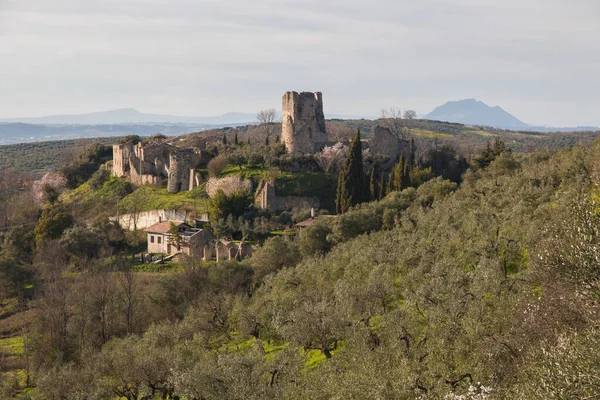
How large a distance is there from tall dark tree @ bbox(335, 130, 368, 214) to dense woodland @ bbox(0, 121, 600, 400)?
127mm

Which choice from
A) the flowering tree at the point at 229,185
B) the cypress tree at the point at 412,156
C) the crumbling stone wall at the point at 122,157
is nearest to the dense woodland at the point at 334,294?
the flowering tree at the point at 229,185

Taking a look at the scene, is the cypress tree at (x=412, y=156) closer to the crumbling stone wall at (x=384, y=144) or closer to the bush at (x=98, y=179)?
the crumbling stone wall at (x=384, y=144)

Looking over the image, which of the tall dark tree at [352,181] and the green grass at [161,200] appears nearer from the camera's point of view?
the tall dark tree at [352,181]

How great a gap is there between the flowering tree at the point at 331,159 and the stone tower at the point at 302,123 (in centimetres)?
259

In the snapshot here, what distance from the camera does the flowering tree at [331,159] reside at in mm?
53800

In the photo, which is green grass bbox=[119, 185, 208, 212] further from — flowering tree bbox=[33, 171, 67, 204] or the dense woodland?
flowering tree bbox=[33, 171, 67, 204]

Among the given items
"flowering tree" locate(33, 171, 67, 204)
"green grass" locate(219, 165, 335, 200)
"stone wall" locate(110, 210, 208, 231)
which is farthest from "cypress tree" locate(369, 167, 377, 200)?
"flowering tree" locate(33, 171, 67, 204)

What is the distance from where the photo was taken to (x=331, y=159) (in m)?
53.8

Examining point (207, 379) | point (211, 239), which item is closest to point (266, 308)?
point (207, 379)

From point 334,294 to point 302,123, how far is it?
114 ft

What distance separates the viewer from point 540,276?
53.3 feet

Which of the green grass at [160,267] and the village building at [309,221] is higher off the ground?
the village building at [309,221]

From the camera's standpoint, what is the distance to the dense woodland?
14039 mm

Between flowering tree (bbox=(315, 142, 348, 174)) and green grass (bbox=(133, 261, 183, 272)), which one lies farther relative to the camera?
flowering tree (bbox=(315, 142, 348, 174))
